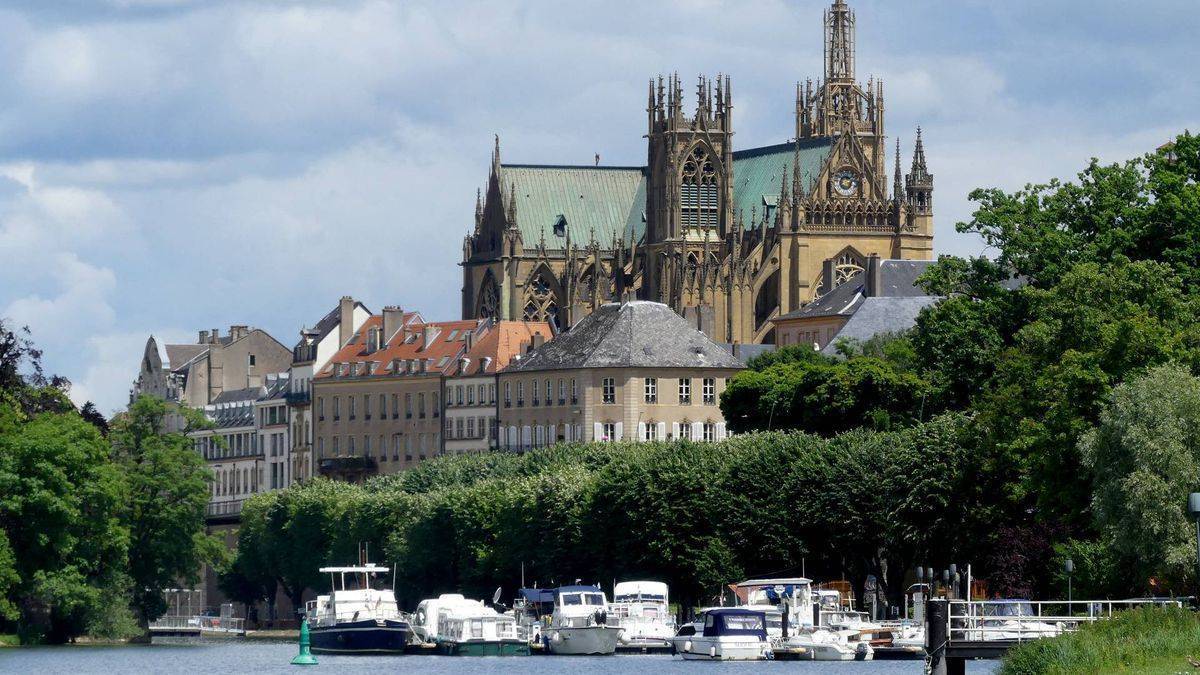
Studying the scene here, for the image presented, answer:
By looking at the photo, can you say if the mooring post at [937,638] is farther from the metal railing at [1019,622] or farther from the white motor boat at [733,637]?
the white motor boat at [733,637]

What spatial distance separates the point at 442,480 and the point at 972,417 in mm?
65545

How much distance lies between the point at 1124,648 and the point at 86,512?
280ft

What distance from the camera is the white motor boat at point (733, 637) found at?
393 feet

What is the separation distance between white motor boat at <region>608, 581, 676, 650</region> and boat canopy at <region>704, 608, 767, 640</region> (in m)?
10.8

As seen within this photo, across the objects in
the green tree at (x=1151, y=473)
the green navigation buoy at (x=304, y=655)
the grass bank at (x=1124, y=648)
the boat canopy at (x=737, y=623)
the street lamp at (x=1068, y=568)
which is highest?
the green tree at (x=1151, y=473)

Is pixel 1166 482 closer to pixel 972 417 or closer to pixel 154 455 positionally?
pixel 972 417

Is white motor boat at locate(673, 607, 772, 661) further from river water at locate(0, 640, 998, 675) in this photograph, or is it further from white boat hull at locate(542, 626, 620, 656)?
white boat hull at locate(542, 626, 620, 656)

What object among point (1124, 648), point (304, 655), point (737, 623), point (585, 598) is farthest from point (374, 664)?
point (1124, 648)

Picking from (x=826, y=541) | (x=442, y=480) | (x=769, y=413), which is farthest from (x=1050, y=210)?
(x=442, y=480)

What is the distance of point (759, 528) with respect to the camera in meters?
134

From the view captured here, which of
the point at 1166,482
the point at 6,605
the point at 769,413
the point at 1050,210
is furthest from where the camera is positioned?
the point at 769,413

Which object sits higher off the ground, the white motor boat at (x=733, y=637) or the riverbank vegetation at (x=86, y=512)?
the riverbank vegetation at (x=86, y=512)

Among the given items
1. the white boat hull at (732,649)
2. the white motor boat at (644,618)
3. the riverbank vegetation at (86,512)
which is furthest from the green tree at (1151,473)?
the riverbank vegetation at (86,512)

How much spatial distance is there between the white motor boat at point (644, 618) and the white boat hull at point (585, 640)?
59cm
